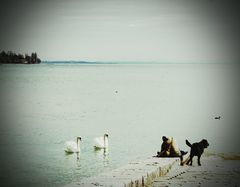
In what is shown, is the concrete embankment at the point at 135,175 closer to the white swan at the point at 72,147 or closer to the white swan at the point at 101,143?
the white swan at the point at 72,147

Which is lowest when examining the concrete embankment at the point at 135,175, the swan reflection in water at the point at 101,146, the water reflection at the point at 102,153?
the water reflection at the point at 102,153

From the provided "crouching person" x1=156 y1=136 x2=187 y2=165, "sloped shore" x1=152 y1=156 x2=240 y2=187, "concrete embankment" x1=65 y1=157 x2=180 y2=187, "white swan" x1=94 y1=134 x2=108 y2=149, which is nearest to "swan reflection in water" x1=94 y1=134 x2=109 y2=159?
"white swan" x1=94 y1=134 x2=108 y2=149

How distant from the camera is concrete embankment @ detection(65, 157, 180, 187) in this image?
10641 mm

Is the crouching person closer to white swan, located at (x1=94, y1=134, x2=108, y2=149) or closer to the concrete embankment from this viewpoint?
the concrete embankment

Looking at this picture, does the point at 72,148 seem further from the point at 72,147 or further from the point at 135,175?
the point at 135,175

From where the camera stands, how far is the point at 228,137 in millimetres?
22828

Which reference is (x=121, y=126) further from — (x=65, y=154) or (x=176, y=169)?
(x=176, y=169)

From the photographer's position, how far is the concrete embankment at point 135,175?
1064 centimetres

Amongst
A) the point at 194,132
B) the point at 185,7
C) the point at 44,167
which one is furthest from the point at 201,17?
the point at 44,167

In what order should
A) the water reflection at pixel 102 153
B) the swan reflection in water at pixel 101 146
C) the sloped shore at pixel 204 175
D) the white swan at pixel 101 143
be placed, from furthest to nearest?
the white swan at pixel 101 143
the swan reflection in water at pixel 101 146
the water reflection at pixel 102 153
the sloped shore at pixel 204 175

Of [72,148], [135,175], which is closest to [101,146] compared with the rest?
[72,148]

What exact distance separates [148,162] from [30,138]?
9.84 metres

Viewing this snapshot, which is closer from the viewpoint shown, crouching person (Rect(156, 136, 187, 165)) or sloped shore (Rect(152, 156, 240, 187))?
sloped shore (Rect(152, 156, 240, 187))

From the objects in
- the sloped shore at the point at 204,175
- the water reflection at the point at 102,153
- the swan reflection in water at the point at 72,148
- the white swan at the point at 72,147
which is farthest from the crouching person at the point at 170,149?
the white swan at the point at 72,147
